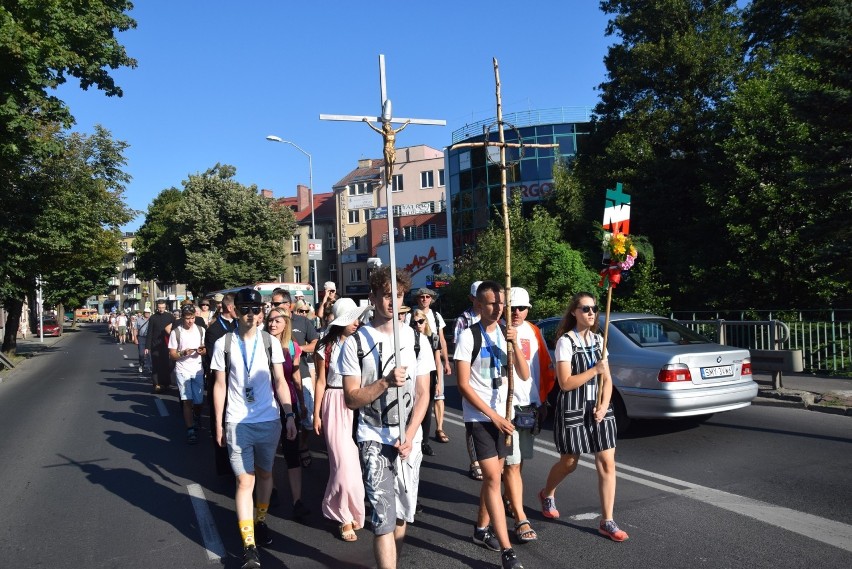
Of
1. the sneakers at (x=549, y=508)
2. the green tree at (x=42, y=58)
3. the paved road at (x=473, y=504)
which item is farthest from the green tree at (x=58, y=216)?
the sneakers at (x=549, y=508)

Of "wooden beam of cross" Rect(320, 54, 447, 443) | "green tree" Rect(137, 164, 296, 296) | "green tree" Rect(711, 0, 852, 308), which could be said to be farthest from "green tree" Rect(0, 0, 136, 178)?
"green tree" Rect(137, 164, 296, 296)

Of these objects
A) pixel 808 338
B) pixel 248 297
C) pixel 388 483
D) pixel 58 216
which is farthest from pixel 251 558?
pixel 58 216

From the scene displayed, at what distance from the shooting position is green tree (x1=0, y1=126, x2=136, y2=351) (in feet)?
76.1

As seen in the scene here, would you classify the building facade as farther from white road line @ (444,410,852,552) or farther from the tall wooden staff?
the tall wooden staff

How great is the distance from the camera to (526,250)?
74.3 feet

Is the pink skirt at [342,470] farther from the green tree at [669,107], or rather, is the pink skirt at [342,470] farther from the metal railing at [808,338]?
the green tree at [669,107]

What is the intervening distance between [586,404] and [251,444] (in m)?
2.29

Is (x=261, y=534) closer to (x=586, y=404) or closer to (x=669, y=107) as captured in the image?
(x=586, y=404)

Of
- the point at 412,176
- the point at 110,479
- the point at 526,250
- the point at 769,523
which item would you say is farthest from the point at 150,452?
the point at 412,176

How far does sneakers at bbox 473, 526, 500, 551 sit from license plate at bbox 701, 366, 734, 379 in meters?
4.18

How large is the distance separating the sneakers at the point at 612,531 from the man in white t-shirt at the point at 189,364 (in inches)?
234

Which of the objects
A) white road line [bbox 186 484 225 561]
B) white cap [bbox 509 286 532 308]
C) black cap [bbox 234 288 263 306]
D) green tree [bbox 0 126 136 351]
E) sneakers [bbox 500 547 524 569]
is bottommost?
white road line [bbox 186 484 225 561]

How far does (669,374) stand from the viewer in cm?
808

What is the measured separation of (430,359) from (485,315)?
0.86 metres
